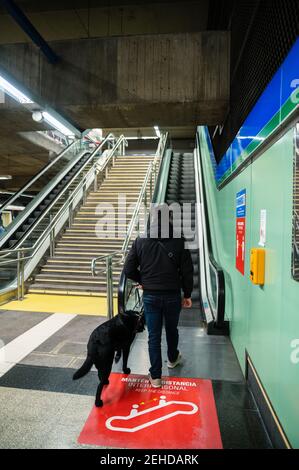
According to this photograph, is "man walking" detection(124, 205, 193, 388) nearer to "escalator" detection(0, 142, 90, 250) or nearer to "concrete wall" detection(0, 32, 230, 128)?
"concrete wall" detection(0, 32, 230, 128)

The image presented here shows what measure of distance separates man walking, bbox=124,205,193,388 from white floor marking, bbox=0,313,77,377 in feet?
4.88

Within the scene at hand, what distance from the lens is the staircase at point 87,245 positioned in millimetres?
5703

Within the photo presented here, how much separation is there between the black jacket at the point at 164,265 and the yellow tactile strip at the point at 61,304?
2156mm

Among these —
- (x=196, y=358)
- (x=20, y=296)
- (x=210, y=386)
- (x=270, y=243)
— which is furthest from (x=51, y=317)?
(x=270, y=243)

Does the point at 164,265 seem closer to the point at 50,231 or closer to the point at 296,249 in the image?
the point at 296,249

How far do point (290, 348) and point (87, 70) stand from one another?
4761 millimetres

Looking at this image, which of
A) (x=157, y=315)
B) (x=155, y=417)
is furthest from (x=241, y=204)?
(x=155, y=417)

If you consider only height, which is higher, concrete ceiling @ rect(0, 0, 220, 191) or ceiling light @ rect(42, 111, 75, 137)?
concrete ceiling @ rect(0, 0, 220, 191)

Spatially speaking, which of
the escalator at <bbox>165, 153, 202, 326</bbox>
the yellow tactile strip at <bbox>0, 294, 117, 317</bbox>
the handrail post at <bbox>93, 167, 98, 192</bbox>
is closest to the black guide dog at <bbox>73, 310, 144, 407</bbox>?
the escalator at <bbox>165, 153, 202, 326</bbox>

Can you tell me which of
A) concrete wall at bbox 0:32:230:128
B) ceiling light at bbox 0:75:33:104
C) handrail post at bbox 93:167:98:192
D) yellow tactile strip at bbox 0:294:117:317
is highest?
concrete wall at bbox 0:32:230:128

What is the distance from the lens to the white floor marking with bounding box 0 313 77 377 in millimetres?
3010

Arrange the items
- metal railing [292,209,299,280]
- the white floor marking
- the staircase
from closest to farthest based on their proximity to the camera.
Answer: metal railing [292,209,299,280], the white floor marking, the staircase

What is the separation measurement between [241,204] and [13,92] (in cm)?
363

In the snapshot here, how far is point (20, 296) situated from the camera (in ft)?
17.4
